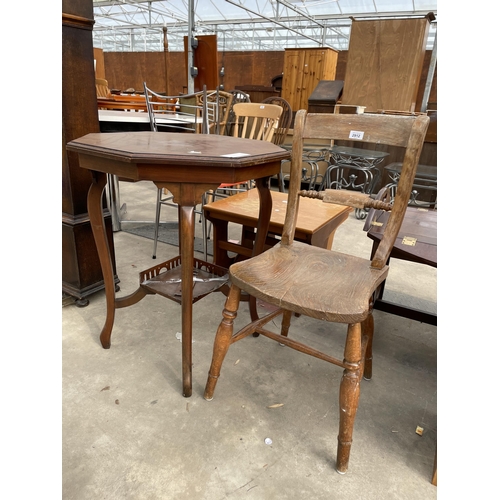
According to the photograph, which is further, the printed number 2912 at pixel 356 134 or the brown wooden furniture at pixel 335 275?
the printed number 2912 at pixel 356 134

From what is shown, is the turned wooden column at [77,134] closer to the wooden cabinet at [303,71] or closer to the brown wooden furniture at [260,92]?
the wooden cabinet at [303,71]

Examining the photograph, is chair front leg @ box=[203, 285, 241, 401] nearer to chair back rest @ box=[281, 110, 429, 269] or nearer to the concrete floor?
the concrete floor

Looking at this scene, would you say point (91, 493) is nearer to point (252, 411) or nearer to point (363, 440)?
point (252, 411)

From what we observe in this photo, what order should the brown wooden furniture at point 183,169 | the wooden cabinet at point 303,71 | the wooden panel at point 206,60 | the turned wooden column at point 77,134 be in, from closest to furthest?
the brown wooden furniture at point 183,169 < the turned wooden column at point 77,134 < the wooden panel at point 206,60 < the wooden cabinet at point 303,71

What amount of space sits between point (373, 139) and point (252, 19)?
47.1 ft

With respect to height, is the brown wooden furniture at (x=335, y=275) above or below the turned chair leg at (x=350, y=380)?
above

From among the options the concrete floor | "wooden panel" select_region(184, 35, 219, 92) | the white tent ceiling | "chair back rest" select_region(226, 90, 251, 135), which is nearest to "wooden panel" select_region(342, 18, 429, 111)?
"chair back rest" select_region(226, 90, 251, 135)

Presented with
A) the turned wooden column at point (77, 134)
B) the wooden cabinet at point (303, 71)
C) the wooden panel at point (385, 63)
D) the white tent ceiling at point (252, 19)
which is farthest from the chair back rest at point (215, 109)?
the white tent ceiling at point (252, 19)

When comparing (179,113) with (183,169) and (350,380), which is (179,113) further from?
(350,380)

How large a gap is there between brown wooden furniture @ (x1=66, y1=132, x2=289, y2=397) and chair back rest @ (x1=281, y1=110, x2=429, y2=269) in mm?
134

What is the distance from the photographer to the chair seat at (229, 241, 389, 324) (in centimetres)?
106

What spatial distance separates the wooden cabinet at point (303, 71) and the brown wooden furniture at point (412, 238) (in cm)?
579

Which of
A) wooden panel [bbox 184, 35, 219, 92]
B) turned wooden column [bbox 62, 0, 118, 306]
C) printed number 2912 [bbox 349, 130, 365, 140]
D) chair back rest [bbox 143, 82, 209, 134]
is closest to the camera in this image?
printed number 2912 [bbox 349, 130, 365, 140]

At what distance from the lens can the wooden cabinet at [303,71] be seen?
22.8ft
